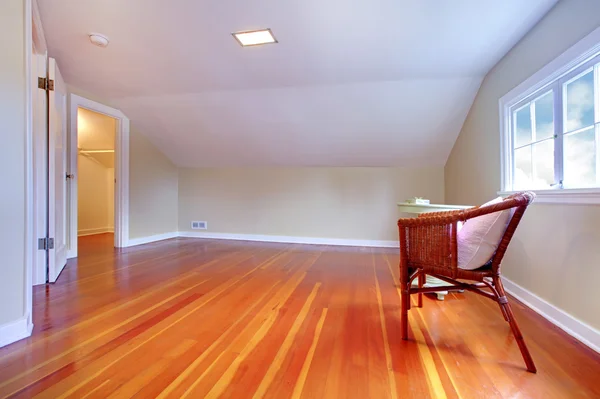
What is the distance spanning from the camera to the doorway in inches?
194

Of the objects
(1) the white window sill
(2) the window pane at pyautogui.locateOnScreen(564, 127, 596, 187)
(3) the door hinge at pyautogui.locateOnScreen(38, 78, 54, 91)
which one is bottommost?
(1) the white window sill

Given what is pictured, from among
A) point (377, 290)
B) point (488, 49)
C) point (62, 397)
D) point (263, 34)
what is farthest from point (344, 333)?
point (488, 49)

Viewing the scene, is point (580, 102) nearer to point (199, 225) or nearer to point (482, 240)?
point (482, 240)

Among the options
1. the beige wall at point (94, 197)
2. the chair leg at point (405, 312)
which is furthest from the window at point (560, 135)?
the beige wall at point (94, 197)

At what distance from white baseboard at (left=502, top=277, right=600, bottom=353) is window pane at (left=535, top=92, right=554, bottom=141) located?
3.65 ft

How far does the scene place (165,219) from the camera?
4.95 m

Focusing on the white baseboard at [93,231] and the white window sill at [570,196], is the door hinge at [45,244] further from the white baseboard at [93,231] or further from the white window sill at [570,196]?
the white window sill at [570,196]

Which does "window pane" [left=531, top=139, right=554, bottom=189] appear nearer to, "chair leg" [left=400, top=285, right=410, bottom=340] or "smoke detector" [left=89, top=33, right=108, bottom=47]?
"chair leg" [left=400, top=285, right=410, bottom=340]

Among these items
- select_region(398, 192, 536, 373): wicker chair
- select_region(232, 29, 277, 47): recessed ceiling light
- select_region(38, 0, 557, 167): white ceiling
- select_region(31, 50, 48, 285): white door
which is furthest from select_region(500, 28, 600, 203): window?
select_region(31, 50, 48, 285): white door

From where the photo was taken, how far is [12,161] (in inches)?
57.0

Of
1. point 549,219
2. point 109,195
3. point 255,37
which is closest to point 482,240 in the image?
point 549,219

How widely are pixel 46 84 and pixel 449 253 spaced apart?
3.24 m

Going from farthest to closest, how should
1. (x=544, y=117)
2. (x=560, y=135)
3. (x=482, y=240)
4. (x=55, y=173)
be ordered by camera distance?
(x=55, y=173) → (x=544, y=117) → (x=560, y=135) → (x=482, y=240)

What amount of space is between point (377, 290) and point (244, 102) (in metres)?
2.68
